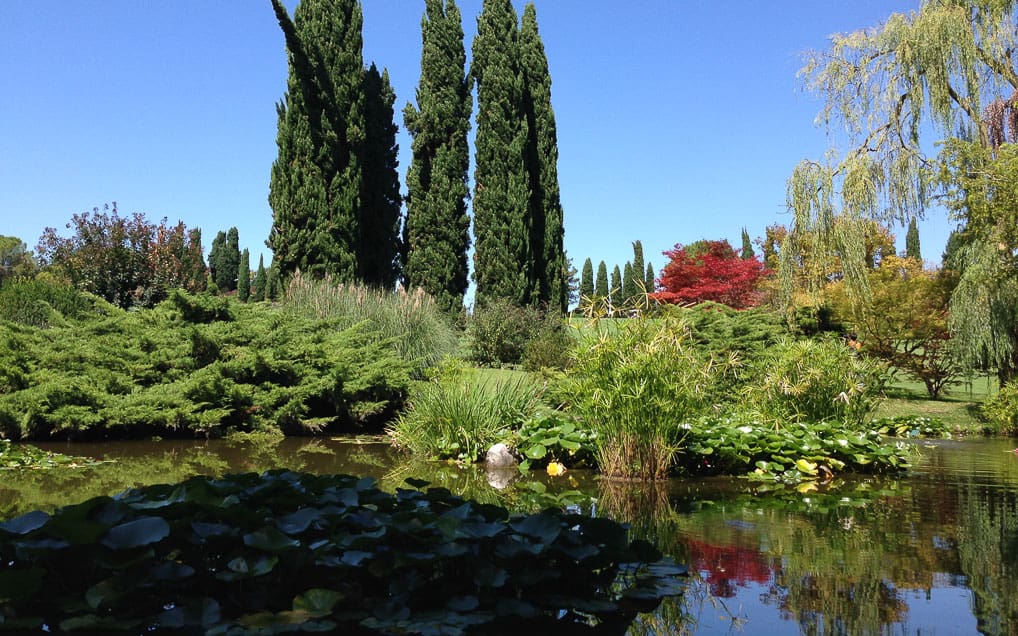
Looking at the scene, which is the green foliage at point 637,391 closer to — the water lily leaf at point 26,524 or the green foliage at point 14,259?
the water lily leaf at point 26,524

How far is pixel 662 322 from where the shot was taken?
16.5ft

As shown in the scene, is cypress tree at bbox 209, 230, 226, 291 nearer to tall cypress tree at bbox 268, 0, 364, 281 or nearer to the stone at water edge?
tall cypress tree at bbox 268, 0, 364, 281

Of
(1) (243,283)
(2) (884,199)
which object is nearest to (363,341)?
(2) (884,199)

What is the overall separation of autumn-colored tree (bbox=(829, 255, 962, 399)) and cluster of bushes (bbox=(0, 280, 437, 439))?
32.0ft

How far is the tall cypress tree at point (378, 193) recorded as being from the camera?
1842 cm

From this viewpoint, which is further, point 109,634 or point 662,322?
point 662,322

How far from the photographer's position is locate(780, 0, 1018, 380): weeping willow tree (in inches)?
435

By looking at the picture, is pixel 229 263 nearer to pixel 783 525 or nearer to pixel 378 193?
pixel 378 193

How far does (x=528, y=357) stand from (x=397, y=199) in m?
9.26

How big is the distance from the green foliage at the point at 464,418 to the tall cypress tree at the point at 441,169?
11.9m

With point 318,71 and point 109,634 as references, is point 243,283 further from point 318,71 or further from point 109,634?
point 109,634

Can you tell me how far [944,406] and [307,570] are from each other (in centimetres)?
1365

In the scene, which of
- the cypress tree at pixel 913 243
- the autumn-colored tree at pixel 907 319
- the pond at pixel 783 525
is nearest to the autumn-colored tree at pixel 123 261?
the pond at pixel 783 525

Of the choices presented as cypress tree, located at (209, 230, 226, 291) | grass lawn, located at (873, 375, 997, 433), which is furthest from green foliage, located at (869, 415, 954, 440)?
cypress tree, located at (209, 230, 226, 291)
